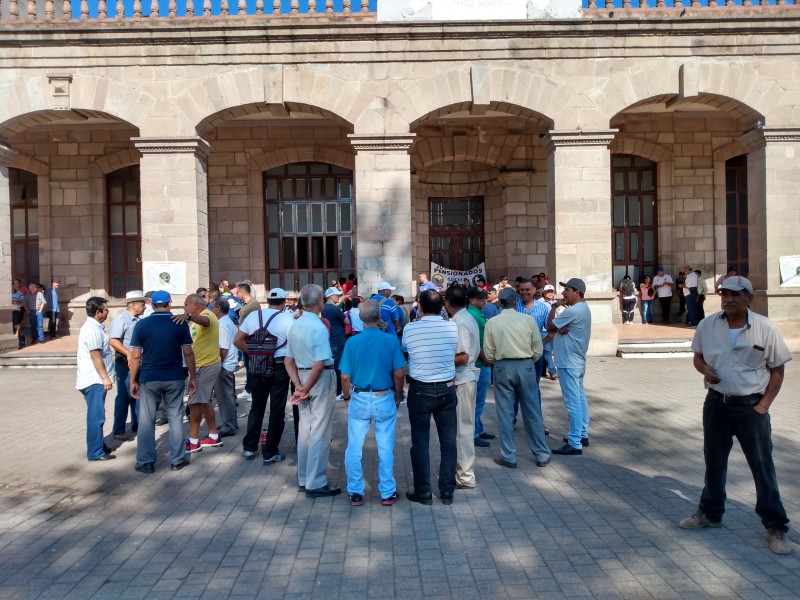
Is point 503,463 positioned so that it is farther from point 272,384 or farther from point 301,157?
point 301,157

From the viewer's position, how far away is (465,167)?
1897cm

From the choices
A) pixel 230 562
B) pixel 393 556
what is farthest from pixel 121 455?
pixel 393 556

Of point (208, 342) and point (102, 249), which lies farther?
point (102, 249)

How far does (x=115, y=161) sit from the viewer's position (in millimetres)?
18125

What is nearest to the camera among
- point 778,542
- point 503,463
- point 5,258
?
point 778,542

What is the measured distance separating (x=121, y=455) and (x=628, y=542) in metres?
5.35

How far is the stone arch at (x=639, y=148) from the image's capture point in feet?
59.6

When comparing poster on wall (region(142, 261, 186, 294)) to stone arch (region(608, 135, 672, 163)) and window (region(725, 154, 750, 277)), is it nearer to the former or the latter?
stone arch (region(608, 135, 672, 163))

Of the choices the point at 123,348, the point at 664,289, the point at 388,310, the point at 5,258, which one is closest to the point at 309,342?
the point at 123,348

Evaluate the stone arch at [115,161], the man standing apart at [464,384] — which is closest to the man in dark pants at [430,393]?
the man standing apart at [464,384]

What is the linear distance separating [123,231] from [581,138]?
41.4ft

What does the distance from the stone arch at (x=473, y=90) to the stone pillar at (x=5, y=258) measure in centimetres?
892

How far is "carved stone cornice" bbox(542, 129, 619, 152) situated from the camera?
14336 millimetres

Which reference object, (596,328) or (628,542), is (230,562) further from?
(596,328)
